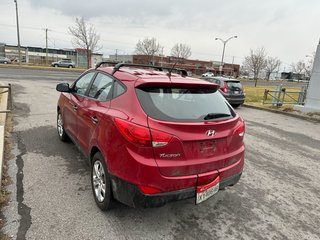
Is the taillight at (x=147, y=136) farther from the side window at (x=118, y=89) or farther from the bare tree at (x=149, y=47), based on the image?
the bare tree at (x=149, y=47)

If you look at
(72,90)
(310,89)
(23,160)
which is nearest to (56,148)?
(23,160)

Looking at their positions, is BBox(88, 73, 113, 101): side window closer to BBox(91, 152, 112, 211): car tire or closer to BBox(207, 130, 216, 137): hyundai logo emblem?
BBox(91, 152, 112, 211): car tire

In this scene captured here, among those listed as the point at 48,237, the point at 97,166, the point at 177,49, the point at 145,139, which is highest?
the point at 177,49

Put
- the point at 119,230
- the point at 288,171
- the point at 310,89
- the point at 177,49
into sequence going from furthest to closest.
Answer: the point at 177,49 < the point at 310,89 < the point at 288,171 < the point at 119,230

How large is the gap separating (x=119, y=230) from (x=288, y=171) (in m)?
3.39

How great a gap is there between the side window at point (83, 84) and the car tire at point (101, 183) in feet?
4.40

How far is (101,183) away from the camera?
296 cm

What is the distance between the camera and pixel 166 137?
7.64 ft

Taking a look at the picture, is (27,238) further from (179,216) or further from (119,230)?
(179,216)

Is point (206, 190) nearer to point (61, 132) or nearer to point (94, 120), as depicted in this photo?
point (94, 120)

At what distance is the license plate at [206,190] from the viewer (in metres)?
2.56

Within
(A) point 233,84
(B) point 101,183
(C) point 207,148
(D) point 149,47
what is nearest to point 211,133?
(C) point 207,148

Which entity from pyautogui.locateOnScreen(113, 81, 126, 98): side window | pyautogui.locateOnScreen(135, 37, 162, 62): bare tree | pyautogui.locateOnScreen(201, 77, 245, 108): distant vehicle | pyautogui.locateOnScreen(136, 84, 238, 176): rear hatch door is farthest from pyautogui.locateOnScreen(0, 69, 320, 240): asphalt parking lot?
pyautogui.locateOnScreen(135, 37, 162, 62): bare tree

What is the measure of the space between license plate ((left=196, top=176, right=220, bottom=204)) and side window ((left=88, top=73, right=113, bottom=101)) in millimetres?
1520
